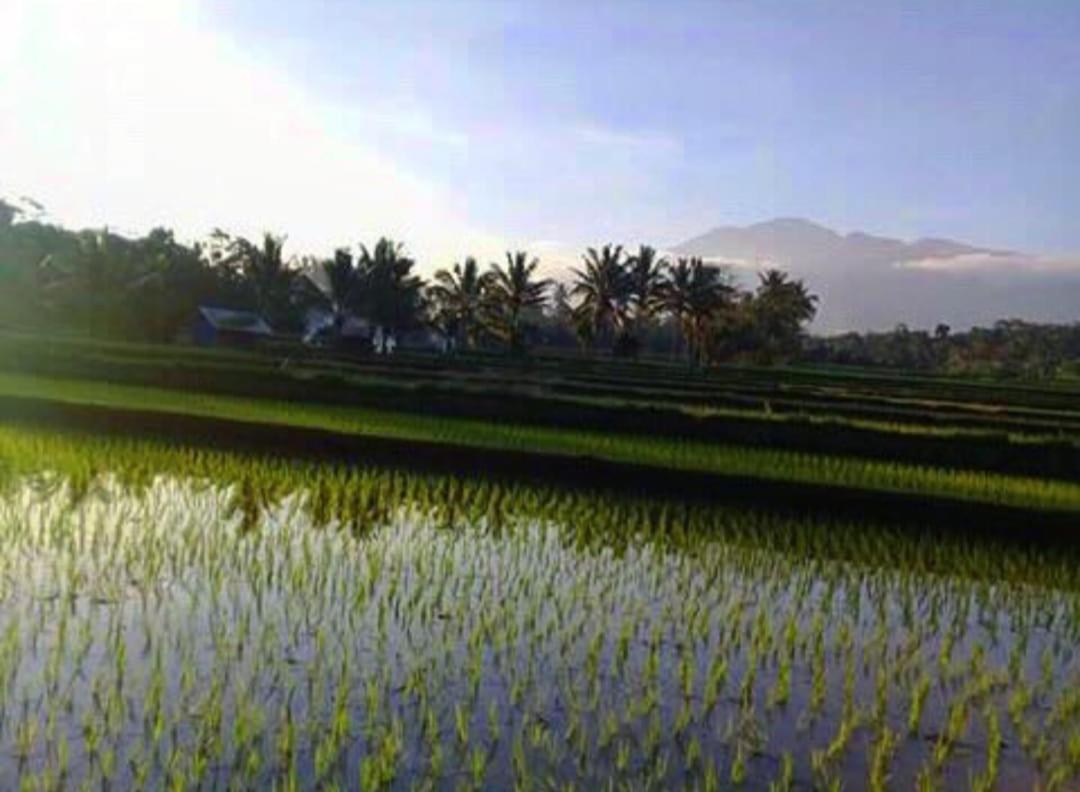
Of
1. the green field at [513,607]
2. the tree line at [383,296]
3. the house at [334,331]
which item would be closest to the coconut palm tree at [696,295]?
the tree line at [383,296]

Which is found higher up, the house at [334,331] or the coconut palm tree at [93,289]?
the coconut palm tree at [93,289]

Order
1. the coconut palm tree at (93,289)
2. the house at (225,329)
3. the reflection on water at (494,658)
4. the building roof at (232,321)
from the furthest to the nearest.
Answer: the building roof at (232,321), the house at (225,329), the coconut palm tree at (93,289), the reflection on water at (494,658)

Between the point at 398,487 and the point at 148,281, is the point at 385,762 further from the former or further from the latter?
the point at 148,281

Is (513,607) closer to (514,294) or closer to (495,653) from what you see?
(495,653)

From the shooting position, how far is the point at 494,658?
6.02m

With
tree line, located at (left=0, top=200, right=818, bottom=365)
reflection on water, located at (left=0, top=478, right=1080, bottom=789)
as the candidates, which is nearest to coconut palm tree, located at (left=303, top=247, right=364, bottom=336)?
tree line, located at (left=0, top=200, right=818, bottom=365)

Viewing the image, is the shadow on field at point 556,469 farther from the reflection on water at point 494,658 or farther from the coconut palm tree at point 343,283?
the coconut palm tree at point 343,283

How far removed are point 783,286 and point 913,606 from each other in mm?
50740

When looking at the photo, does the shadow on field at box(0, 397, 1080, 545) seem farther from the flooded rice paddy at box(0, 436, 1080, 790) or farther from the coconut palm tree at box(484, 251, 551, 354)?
the coconut palm tree at box(484, 251, 551, 354)

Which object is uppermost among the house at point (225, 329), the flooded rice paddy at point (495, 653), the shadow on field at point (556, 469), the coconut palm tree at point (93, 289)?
the coconut palm tree at point (93, 289)

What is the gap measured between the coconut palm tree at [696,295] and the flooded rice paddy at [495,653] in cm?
3688

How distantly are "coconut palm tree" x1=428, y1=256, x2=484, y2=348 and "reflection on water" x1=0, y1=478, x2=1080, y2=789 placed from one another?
41011mm

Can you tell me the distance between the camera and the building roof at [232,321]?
40.1 metres

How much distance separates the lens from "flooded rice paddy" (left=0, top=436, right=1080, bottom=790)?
455cm
